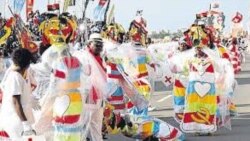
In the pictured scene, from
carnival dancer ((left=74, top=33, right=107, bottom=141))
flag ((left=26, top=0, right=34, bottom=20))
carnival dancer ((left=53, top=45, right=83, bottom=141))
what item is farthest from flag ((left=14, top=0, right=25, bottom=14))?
carnival dancer ((left=53, top=45, right=83, bottom=141))

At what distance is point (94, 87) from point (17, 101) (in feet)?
5.92

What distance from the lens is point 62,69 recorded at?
9352 mm

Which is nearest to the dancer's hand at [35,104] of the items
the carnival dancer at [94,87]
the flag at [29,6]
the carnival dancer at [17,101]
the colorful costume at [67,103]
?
the carnival dancer at [17,101]

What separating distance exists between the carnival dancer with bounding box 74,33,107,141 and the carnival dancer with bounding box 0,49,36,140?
1320 millimetres

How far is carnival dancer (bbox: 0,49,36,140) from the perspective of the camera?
859cm

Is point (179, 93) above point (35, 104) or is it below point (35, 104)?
below

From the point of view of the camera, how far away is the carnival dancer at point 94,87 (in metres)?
10.1

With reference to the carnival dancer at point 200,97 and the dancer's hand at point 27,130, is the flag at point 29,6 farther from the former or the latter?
the dancer's hand at point 27,130

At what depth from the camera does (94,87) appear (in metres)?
10.2

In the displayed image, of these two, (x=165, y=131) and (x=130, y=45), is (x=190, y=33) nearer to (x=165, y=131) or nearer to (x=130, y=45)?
(x=130, y=45)

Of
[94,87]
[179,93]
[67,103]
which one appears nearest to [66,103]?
[67,103]

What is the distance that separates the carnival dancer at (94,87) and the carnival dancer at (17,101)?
4.33 feet

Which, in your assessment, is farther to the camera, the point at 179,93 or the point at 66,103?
the point at 179,93

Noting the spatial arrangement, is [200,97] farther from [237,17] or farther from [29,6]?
[29,6]
